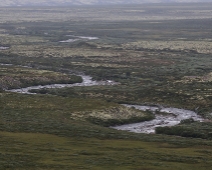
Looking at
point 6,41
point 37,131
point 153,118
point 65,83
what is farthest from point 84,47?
point 37,131

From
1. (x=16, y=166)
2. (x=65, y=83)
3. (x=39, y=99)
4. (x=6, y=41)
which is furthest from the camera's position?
(x=6, y=41)

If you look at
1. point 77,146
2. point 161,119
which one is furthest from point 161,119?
point 77,146

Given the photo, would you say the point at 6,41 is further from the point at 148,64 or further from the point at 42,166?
the point at 42,166

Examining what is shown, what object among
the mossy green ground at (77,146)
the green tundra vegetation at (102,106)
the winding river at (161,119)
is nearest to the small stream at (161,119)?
the winding river at (161,119)

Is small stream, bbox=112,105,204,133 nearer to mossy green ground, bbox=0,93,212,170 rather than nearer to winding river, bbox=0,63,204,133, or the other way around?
winding river, bbox=0,63,204,133

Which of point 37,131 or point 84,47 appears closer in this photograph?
point 37,131

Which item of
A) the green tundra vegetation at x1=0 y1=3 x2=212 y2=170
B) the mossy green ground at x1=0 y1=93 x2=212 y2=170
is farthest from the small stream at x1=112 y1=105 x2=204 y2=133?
the mossy green ground at x1=0 y1=93 x2=212 y2=170
